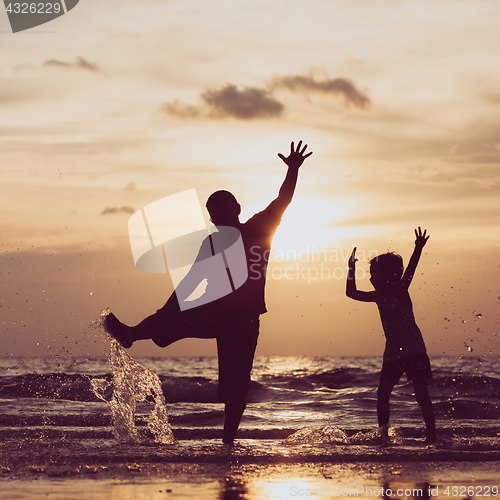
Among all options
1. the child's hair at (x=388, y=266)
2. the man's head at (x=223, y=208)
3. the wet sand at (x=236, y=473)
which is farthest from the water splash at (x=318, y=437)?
the man's head at (x=223, y=208)

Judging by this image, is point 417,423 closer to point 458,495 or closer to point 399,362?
point 399,362

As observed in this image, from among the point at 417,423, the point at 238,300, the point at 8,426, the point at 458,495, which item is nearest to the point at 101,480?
the point at 238,300

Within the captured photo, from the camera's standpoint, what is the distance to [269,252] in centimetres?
513

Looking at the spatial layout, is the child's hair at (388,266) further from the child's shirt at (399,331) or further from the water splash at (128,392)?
the water splash at (128,392)

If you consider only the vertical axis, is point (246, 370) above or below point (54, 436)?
above

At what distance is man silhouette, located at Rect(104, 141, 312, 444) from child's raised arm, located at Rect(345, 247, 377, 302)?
1056 mm

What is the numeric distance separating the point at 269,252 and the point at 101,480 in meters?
2.33

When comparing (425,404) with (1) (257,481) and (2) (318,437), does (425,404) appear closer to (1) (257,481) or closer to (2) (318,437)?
(2) (318,437)

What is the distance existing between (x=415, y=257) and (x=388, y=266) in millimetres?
331

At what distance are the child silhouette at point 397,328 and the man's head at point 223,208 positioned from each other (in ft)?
4.28

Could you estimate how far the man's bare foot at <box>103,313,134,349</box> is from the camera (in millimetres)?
4778

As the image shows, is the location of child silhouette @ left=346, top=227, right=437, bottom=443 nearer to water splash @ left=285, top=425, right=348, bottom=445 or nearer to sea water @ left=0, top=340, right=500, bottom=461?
sea water @ left=0, top=340, right=500, bottom=461

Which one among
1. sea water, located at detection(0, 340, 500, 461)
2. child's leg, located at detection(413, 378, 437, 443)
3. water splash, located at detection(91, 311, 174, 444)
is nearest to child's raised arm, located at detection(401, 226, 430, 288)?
child's leg, located at detection(413, 378, 437, 443)

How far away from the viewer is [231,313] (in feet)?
16.5
